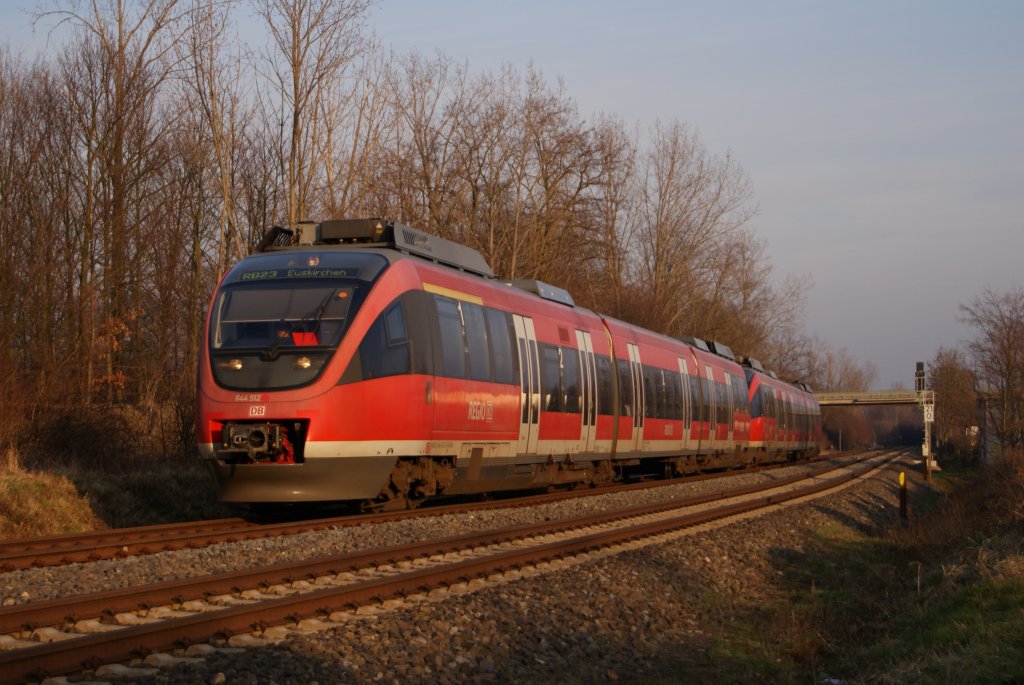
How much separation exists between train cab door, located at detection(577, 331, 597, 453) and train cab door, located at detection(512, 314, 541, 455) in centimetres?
247

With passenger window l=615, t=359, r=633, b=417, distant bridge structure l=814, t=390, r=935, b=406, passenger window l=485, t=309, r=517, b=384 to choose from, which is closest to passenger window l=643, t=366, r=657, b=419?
passenger window l=615, t=359, r=633, b=417

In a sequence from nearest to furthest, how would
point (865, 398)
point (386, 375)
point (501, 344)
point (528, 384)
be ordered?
point (386, 375) < point (501, 344) < point (528, 384) < point (865, 398)

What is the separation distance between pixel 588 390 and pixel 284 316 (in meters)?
8.94

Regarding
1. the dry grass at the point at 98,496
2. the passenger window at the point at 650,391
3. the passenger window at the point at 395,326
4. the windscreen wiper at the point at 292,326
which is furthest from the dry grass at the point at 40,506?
the passenger window at the point at 650,391

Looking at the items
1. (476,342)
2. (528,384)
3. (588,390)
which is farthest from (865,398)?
(476,342)

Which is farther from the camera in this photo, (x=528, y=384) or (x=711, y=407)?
(x=711, y=407)

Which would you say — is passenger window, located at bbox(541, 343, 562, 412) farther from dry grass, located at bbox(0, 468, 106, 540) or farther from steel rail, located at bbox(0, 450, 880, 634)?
dry grass, located at bbox(0, 468, 106, 540)

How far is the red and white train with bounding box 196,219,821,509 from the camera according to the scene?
13.0 meters

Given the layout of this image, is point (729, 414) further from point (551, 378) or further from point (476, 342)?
point (476, 342)

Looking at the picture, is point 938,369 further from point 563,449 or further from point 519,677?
point 519,677

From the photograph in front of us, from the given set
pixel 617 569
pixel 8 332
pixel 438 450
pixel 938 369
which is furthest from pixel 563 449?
pixel 938 369

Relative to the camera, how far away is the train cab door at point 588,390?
20922 mm

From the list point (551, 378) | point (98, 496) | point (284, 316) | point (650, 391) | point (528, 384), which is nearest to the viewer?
point (284, 316)

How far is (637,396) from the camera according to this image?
24.4 m
